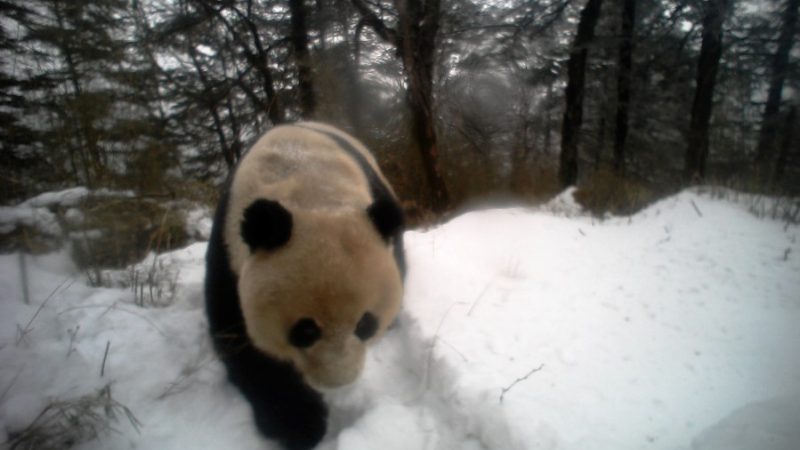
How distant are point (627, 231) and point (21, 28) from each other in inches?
191

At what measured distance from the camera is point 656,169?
42.2 ft

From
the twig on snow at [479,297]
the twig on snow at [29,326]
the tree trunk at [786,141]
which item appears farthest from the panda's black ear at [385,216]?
the tree trunk at [786,141]

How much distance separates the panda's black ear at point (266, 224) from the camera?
1.37 m

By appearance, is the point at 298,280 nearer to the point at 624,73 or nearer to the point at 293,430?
the point at 293,430

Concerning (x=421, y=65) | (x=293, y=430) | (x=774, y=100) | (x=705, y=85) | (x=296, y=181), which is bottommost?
(x=293, y=430)

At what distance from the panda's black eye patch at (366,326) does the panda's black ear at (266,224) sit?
17.7 inches

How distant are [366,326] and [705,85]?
32.2ft

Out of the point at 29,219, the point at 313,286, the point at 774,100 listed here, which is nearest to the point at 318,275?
the point at 313,286

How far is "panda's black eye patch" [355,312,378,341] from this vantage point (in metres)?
1.53

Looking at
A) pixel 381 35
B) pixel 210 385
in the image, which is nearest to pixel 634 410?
pixel 210 385

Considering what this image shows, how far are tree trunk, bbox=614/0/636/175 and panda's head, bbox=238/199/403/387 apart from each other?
827 cm

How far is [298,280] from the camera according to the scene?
1.35 meters

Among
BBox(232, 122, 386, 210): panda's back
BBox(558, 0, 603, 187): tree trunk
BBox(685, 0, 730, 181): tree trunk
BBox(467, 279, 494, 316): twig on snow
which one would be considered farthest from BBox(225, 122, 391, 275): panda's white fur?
BBox(558, 0, 603, 187): tree trunk

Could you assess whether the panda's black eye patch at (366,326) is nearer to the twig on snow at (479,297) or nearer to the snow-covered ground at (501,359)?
the snow-covered ground at (501,359)
